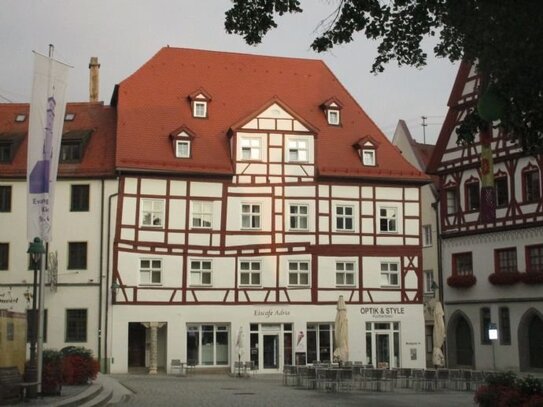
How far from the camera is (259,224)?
135 ft

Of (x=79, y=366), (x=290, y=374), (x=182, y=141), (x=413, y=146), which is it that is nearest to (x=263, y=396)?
(x=79, y=366)

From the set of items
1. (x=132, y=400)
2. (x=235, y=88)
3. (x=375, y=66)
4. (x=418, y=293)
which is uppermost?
(x=235, y=88)

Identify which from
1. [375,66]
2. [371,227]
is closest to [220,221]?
[371,227]

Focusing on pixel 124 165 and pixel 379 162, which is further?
pixel 379 162

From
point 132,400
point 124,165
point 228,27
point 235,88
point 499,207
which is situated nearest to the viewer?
point 228,27

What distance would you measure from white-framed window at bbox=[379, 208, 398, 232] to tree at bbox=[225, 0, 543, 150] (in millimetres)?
27965

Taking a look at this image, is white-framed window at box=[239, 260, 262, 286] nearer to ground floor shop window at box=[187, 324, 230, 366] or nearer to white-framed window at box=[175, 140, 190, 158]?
ground floor shop window at box=[187, 324, 230, 366]

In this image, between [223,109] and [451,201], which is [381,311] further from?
[223,109]

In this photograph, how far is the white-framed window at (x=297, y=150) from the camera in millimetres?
42062

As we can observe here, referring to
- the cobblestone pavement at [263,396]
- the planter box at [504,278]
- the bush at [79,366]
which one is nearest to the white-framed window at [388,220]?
the planter box at [504,278]

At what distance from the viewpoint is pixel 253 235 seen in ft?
135

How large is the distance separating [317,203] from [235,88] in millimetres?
8130

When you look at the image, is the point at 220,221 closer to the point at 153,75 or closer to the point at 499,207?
the point at 153,75

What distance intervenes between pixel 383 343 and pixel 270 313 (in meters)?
5.93
